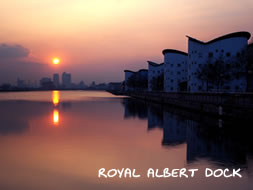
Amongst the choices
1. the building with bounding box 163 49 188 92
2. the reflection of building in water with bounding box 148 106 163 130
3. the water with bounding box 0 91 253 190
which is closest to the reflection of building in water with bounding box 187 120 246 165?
the water with bounding box 0 91 253 190

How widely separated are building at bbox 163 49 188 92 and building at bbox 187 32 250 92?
22.9 metres

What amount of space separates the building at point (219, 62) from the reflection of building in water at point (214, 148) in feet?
139

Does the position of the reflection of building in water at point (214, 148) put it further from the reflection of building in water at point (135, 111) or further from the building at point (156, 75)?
the building at point (156, 75)

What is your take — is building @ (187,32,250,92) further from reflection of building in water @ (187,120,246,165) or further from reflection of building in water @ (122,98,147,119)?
reflection of building in water @ (187,120,246,165)

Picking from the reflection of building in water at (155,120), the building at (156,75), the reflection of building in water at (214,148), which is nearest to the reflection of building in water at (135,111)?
the reflection of building in water at (155,120)

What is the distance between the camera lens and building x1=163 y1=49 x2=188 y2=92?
98812mm

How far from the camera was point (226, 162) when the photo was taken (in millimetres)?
12859

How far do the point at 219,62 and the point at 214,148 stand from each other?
5048cm

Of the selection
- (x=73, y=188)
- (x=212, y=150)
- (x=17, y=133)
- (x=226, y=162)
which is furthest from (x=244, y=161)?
(x=17, y=133)

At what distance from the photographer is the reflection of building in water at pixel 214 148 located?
44.9 ft

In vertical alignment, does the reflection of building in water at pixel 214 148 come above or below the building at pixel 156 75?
below

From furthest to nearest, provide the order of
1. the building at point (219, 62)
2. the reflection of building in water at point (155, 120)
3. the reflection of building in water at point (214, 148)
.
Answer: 1. the building at point (219, 62)
2. the reflection of building in water at point (155, 120)
3. the reflection of building in water at point (214, 148)

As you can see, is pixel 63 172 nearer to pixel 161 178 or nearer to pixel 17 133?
pixel 161 178

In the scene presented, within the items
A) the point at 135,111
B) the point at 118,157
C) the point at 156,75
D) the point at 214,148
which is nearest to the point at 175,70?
the point at 156,75
